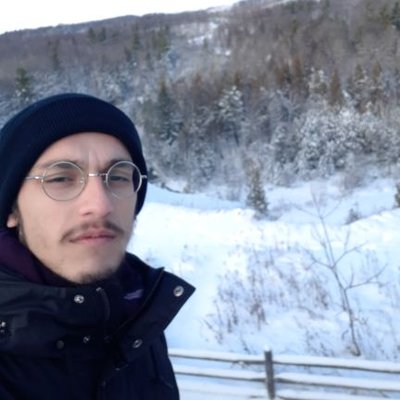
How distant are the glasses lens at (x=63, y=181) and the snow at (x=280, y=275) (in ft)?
11.4

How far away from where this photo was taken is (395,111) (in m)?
33.4

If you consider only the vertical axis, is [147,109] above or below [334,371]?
above

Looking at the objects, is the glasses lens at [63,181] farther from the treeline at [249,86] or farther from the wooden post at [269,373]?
the treeline at [249,86]

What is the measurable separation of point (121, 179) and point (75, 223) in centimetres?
17

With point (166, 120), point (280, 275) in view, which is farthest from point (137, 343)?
point (166, 120)

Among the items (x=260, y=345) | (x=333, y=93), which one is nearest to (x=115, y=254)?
(x=260, y=345)

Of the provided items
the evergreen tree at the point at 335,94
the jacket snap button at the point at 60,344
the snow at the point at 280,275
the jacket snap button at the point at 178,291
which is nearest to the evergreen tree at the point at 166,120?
the evergreen tree at the point at 335,94

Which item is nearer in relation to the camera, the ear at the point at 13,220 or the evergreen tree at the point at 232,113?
the ear at the point at 13,220

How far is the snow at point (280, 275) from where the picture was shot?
20.6 feet

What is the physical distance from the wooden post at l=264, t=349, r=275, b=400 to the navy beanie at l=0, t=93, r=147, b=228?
10.5 feet

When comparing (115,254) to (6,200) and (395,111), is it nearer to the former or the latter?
(6,200)

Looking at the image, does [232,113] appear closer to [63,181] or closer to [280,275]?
[280,275]

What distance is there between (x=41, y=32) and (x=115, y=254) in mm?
95246

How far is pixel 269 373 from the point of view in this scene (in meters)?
4.17
